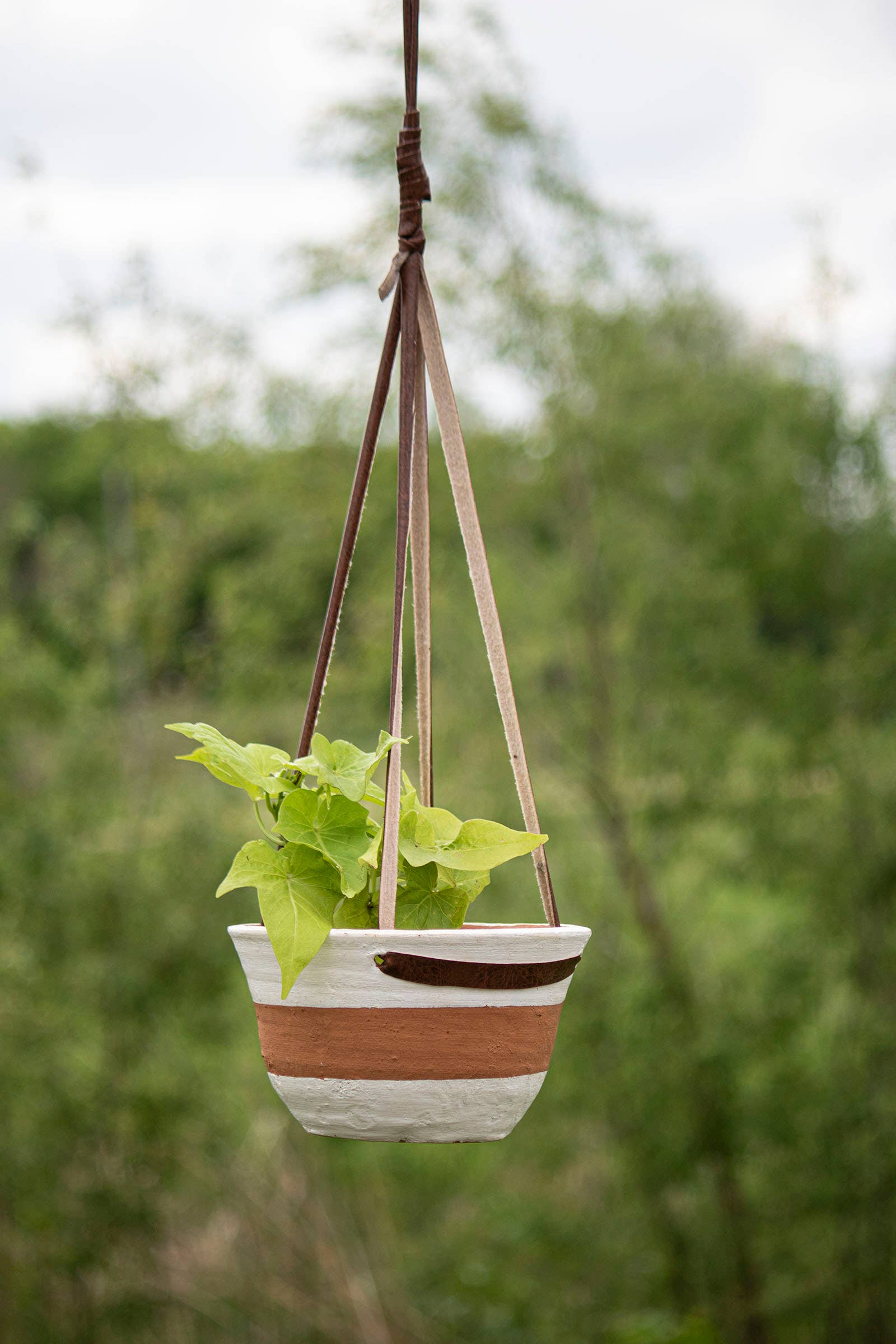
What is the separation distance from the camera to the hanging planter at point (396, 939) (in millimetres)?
604

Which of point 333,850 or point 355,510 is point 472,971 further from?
point 355,510

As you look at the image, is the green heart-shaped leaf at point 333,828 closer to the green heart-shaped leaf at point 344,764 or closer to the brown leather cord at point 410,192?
the green heart-shaped leaf at point 344,764

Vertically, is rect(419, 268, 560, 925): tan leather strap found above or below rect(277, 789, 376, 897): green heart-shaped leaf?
above

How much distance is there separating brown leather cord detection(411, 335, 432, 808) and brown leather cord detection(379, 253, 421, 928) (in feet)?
0.10

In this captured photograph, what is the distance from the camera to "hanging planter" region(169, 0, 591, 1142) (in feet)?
1.98

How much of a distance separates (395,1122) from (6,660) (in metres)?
3.05

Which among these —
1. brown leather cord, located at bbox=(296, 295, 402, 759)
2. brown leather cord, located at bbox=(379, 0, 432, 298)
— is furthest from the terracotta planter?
brown leather cord, located at bbox=(379, 0, 432, 298)

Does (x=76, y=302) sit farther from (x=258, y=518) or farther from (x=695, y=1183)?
(x=695, y=1183)

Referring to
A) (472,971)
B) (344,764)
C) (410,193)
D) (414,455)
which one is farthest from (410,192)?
(472,971)

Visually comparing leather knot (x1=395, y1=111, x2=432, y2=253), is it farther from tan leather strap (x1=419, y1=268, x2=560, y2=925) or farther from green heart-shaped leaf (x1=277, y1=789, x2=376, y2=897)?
green heart-shaped leaf (x1=277, y1=789, x2=376, y2=897)

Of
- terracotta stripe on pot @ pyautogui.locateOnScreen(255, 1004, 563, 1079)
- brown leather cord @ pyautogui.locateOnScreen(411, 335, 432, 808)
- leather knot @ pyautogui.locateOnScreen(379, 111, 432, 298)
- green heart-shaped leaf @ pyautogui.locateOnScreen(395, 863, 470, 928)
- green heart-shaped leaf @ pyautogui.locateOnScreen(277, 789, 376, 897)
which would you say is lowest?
terracotta stripe on pot @ pyautogui.locateOnScreen(255, 1004, 563, 1079)

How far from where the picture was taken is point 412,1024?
615 millimetres

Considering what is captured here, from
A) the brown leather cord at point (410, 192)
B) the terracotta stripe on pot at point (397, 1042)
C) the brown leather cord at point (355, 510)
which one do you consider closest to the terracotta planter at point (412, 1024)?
the terracotta stripe on pot at point (397, 1042)

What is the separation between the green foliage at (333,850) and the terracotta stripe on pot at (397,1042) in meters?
0.05
